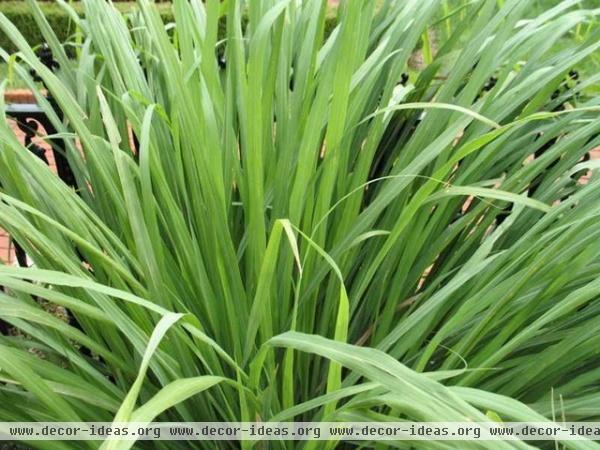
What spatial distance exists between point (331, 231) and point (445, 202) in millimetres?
218

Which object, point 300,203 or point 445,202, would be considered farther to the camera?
point 445,202

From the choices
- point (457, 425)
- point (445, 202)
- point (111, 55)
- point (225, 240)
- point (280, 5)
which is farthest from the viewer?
point (111, 55)

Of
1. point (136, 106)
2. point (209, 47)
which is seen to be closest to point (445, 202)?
point (209, 47)

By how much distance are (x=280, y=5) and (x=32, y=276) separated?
0.54 metres

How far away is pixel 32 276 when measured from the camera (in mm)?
922

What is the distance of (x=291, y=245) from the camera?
1.07 metres

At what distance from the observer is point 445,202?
4.46 feet

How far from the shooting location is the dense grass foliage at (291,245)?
111 centimetres

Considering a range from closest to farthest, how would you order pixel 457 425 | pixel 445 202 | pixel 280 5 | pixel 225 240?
pixel 457 425
pixel 280 5
pixel 225 240
pixel 445 202

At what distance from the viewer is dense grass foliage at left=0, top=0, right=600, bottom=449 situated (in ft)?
3.63

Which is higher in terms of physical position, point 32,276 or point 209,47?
point 209,47

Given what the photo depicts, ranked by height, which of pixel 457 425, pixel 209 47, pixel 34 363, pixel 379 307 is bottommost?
pixel 457 425

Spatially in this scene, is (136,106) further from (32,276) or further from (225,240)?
(32,276)

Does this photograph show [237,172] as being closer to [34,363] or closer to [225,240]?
[225,240]
